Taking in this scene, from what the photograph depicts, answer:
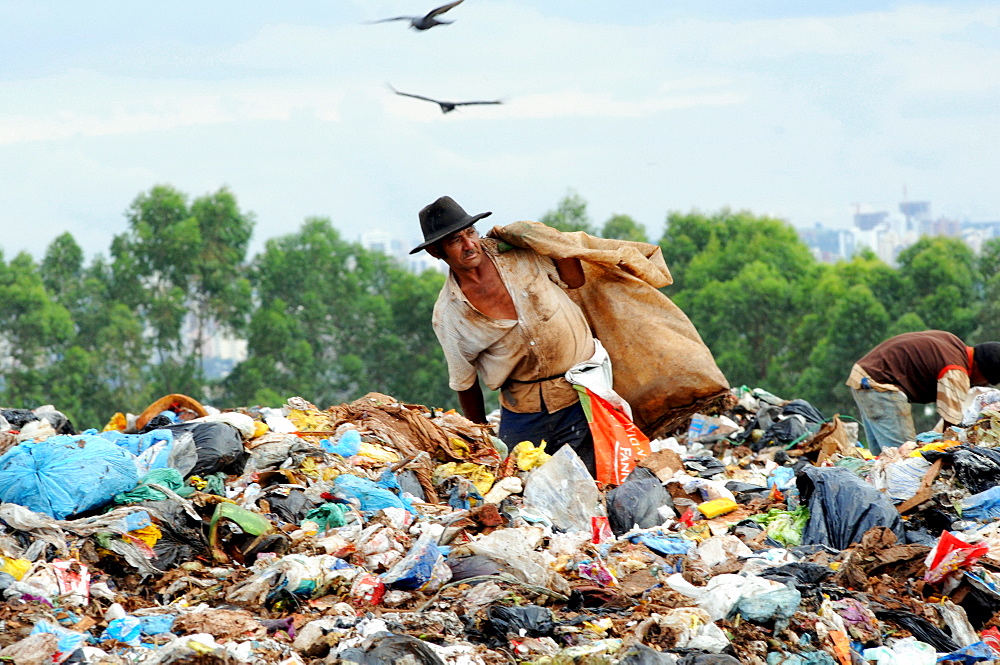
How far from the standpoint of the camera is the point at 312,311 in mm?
31156

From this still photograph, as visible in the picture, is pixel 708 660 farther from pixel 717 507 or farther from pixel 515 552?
pixel 717 507

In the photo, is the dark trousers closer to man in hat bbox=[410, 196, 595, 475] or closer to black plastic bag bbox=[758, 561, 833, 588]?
→ man in hat bbox=[410, 196, 595, 475]

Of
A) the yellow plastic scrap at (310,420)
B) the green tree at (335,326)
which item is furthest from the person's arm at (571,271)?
the green tree at (335,326)

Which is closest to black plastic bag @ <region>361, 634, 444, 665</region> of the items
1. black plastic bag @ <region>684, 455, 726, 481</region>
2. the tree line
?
black plastic bag @ <region>684, 455, 726, 481</region>

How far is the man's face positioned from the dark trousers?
0.85 meters

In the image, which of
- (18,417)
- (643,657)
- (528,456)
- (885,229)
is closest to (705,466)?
(528,456)

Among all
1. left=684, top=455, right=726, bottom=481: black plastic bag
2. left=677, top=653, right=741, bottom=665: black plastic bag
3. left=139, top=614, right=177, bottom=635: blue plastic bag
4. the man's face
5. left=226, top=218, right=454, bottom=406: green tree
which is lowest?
left=226, top=218, right=454, bottom=406: green tree

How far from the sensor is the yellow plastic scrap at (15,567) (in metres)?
3.42

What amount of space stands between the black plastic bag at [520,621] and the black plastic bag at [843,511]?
1415 millimetres

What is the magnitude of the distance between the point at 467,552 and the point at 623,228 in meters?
32.3

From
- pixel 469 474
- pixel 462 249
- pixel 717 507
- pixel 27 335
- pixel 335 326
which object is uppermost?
pixel 462 249

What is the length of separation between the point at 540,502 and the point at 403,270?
29792mm

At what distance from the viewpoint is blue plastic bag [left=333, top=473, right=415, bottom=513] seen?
424cm

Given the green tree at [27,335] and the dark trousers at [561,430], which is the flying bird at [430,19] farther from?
the green tree at [27,335]
